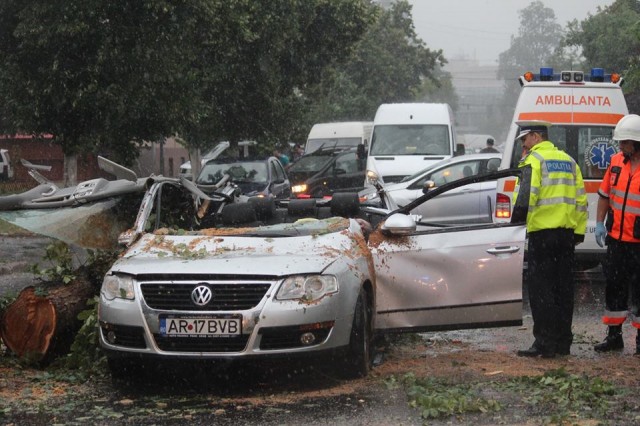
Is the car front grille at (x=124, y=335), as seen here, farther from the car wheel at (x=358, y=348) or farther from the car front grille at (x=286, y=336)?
the car wheel at (x=358, y=348)

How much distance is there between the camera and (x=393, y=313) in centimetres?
866

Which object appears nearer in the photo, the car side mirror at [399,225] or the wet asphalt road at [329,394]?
the wet asphalt road at [329,394]

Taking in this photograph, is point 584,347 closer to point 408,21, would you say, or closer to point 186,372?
point 186,372

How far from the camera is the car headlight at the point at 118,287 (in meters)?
7.70

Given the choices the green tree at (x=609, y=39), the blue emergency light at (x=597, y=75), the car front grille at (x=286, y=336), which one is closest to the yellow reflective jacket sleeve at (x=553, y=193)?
the car front grille at (x=286, y=336)

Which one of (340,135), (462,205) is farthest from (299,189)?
(340,135)

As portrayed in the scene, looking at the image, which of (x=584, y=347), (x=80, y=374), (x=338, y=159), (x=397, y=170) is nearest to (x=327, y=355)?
(x=80, y=374)

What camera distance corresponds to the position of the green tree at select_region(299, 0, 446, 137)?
192 ft

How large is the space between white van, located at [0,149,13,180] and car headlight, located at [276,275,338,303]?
3989 cm

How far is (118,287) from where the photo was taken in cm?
779

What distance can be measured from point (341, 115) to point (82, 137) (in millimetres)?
35424

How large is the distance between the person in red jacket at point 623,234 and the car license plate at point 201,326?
3363 millimetres

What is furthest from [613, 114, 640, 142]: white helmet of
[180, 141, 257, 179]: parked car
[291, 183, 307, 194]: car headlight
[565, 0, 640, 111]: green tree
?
[565, 0, 640, 111]: green tree

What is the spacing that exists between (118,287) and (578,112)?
Answer: 306 inches
